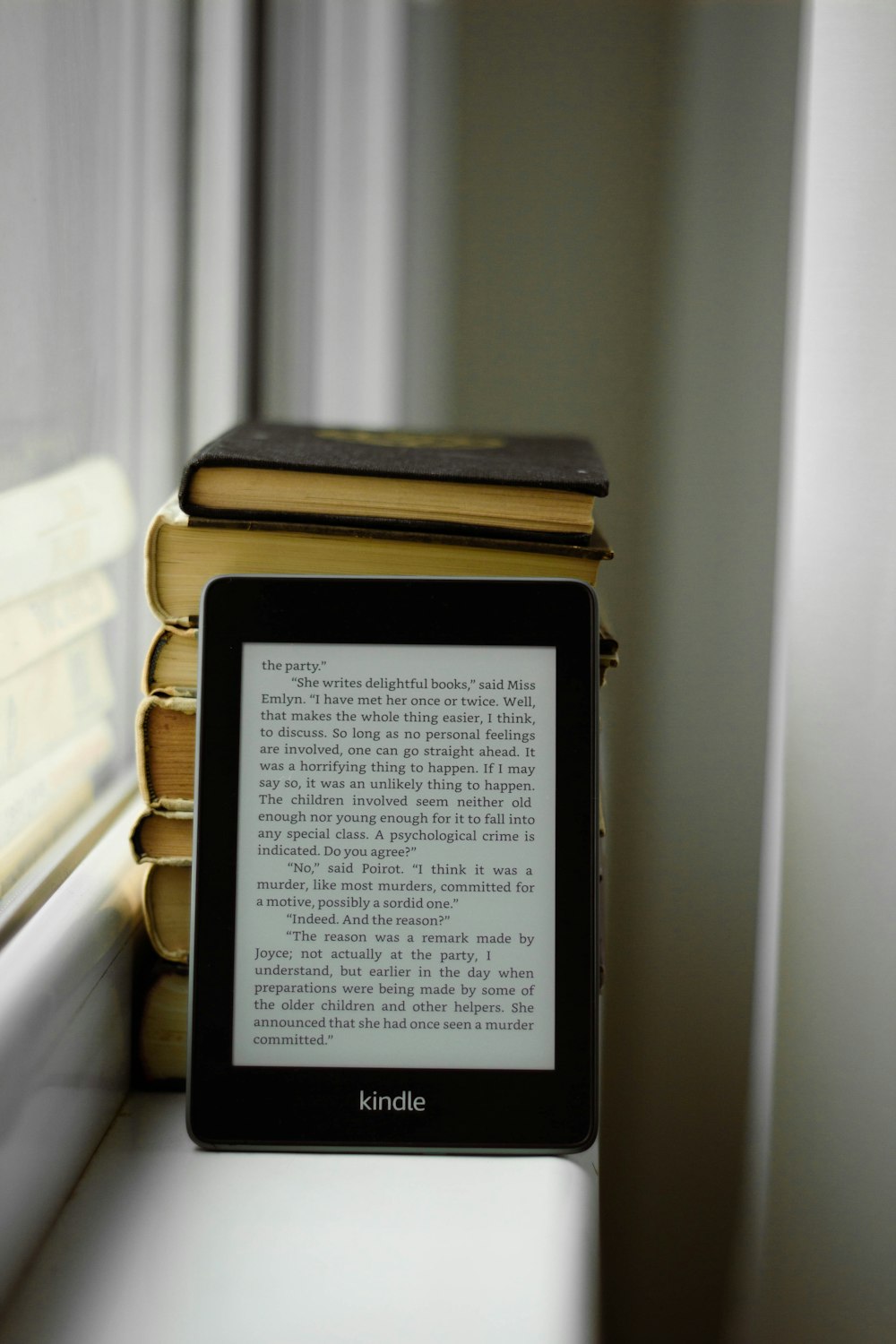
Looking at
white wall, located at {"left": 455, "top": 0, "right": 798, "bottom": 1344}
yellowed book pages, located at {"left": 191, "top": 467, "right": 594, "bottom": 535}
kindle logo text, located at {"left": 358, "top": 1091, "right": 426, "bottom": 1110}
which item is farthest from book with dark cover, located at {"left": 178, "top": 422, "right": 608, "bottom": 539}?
white wall, located at {"left": 455, "top": 0, "right": 798, "bottom": 1344}

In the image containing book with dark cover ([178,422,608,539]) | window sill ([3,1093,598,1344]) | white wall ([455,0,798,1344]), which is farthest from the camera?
white wall ([455,0,798,1344])

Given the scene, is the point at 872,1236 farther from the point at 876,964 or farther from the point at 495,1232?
the point at 495,1232

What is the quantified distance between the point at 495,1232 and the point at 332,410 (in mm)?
708

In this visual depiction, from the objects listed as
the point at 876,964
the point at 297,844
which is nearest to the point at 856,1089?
the point at 876,964

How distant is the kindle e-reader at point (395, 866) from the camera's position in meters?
0.43

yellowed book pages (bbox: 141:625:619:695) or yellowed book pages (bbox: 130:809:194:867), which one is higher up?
yellowed book pages (bbox: 141:625:619:695)

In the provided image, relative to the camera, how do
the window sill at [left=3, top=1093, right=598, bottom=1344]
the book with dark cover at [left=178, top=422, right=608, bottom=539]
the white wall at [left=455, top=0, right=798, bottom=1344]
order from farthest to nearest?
the white wall at [left=455, top=0, right=798, bottom=1344] < the book with dark cover at [left=178, top=422, right=608, bottom=539] < the window sill at [left=3, top=1093, right=598, bottom=1344]

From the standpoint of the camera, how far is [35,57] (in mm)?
483

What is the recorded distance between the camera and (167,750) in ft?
1.55

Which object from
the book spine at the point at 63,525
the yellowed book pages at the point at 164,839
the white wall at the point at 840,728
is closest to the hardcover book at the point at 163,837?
the yellowed book pages at the point at 164,839

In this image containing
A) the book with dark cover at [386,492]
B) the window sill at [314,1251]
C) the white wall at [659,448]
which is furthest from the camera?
the white wall at [659,448]

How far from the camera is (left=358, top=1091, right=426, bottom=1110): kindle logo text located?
426mm

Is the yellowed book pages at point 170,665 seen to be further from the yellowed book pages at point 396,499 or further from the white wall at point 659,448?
the white wall at point 659,448

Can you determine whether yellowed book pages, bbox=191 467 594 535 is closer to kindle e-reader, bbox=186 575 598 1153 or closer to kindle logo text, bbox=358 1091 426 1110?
kindle e-reader, bbox=186 575 598 1153
